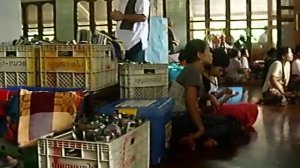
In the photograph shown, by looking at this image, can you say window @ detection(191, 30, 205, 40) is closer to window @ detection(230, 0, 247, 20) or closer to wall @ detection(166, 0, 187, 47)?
wall @ detection(166, 0, 187, 47)

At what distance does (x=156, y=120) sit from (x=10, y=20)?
5.92 ft

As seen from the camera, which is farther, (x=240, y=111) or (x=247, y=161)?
(x=240, y=111)

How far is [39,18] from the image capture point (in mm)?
14094

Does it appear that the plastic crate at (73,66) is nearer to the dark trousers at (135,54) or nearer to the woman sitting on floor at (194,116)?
the dark trousers at (135,54)

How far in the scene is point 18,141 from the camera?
10.3 ft

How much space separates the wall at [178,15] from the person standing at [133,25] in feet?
28.3

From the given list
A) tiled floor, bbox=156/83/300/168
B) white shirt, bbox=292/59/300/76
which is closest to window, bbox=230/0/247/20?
white shirt, bbox=292/59/300/76

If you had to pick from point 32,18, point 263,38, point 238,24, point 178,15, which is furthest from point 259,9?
point 32,18

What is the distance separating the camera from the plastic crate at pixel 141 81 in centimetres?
378

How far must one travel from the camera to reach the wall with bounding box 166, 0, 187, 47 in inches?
503

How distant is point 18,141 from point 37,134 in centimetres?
14

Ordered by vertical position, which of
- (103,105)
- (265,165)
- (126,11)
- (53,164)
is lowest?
(265,165)

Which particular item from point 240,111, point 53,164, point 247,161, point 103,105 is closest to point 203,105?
point 240,111

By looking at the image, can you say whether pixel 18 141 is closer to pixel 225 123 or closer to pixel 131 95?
pixel 131 95
